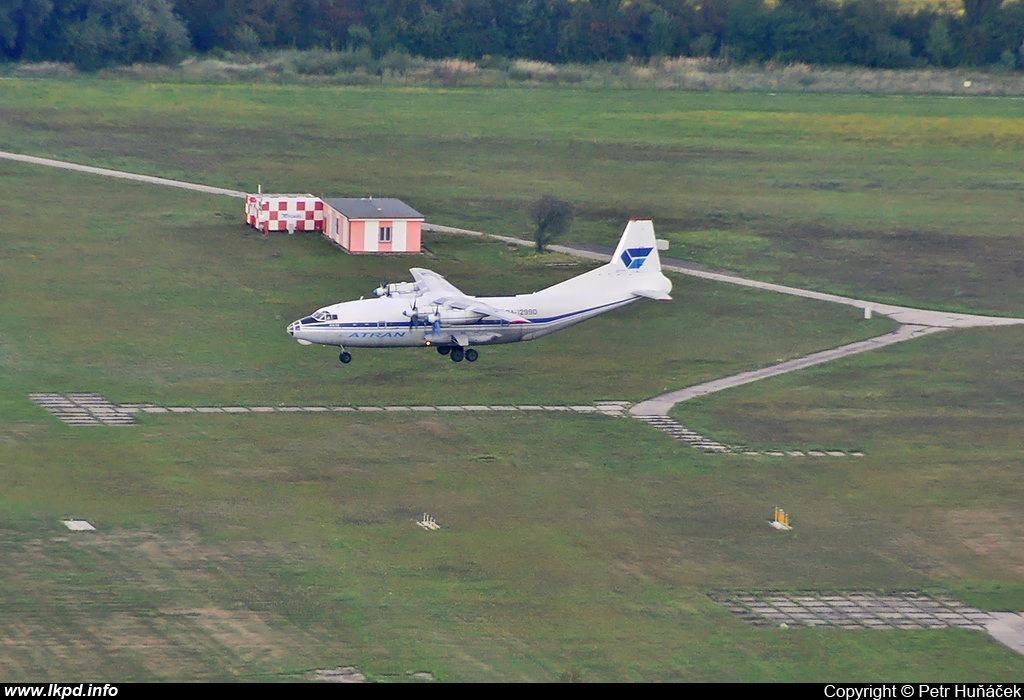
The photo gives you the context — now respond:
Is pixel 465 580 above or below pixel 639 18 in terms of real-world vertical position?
below

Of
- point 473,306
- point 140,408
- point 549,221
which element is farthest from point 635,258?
point 140,408

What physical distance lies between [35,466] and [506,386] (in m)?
21.8

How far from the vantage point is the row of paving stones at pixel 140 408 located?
58.7 meters

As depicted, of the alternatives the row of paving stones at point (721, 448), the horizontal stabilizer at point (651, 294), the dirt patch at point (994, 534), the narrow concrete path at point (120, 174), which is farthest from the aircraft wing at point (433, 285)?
the narrow concrete path at point (120, 174)

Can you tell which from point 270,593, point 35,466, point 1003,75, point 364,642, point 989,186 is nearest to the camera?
point 364,642

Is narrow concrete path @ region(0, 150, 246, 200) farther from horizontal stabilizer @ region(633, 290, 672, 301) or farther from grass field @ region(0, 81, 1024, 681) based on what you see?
horizontal stabilizer @ region(633, 290, 672, 301)

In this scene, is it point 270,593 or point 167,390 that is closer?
point 270,593

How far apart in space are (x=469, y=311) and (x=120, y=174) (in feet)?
180

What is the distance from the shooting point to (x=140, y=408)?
60.3 m

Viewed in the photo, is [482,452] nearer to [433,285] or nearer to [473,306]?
[473,306]

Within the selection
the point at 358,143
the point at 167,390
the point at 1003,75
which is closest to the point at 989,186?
the point at 358,143

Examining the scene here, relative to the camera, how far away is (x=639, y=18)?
18662 cm

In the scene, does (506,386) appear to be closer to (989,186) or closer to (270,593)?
(270,593)

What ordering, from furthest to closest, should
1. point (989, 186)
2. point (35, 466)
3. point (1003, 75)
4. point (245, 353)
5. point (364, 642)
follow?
point (1003, 75) < point (989, 186) < point (245, 353) < point (35, 466) < point (364, 642)
